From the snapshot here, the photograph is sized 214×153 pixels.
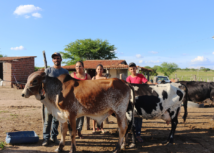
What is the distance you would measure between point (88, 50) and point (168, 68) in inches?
1177

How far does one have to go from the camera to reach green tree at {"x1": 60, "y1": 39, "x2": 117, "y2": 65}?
3128 cm

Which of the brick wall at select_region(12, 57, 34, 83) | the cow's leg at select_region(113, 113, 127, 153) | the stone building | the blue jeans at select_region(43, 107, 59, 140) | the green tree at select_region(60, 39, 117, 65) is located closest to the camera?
the cow's leg at select_region(113, 113, 127, 153)

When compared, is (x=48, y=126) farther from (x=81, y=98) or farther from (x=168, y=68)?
(x=168, y=68)

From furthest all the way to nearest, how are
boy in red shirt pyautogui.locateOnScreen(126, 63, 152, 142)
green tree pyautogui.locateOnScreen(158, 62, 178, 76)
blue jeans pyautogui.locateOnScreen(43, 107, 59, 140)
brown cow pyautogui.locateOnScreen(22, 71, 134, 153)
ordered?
green tree pyautogui.locateOnScreen(158, 62, 178, 76), boy in red shirt pyautogui.locateOnScreen(126, 63, 152, 142), blue jeans pyautogui.locateOnScreen(43, 107, 59, 140), brown cow pyautogui.locateOnScreen(22, 71, 134, 153)

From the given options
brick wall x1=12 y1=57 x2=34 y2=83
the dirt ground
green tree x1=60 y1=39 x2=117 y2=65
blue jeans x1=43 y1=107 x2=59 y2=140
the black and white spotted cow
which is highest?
green tree x1=60 y1=39 x2=117 y2=65

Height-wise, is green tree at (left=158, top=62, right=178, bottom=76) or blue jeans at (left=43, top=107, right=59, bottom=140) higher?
green tree at (left=158, top=62, right=178, bottom=76)

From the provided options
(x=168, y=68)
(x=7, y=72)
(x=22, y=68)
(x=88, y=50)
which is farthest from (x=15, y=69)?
(x=168, y=68)

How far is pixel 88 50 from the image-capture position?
31.3 m

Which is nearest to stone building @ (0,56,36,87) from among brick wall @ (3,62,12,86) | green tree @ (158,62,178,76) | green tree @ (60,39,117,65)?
brick wall @ (3,62,12,86)

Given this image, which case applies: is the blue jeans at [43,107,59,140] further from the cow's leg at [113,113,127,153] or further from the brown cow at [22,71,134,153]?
the cow's leg at [113,113,127,153]

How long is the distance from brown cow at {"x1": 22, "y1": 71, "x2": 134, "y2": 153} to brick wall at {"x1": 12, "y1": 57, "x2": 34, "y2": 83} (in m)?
16.9

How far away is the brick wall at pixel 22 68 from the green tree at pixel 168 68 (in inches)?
1592

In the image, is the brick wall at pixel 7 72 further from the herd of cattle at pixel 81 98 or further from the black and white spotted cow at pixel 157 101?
the black and white spotted cow at pixel 157 101

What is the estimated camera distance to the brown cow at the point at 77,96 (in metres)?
3.38
